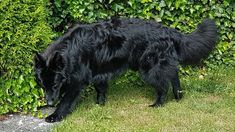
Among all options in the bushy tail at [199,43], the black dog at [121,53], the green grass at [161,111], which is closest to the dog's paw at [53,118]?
the black dog at [121,53]

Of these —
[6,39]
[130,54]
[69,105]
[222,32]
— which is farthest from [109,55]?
[222,32]

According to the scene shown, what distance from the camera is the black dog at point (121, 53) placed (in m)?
5.28

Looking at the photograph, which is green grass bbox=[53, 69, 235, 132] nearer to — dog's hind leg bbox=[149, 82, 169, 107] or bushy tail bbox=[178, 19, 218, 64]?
dog's hind leg bbox=[149, 82, 169, 107]

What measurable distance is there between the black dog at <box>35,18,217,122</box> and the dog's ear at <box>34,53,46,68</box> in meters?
0.21

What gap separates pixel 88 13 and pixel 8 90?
1.69 m

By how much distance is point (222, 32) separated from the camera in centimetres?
677

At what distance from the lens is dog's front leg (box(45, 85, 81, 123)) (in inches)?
212

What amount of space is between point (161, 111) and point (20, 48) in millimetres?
1978

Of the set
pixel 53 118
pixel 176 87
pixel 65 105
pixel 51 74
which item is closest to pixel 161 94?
pixel 176 87

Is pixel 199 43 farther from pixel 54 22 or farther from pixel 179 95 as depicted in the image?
pixel 54 22

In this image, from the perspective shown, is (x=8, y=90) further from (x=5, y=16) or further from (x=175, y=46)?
(x=175, y=46)

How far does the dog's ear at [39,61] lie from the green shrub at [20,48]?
1.50 ft

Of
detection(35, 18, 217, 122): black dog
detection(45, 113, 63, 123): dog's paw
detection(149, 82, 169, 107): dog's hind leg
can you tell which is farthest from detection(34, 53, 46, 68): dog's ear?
detection(149, 82, 169, 107): dog's hind leg

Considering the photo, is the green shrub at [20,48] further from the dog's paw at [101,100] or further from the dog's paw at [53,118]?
the dog's paw at [101,100]
